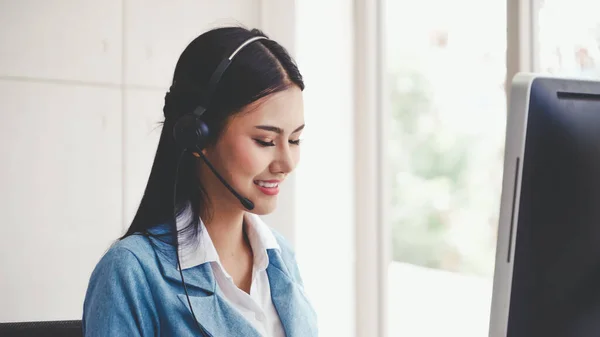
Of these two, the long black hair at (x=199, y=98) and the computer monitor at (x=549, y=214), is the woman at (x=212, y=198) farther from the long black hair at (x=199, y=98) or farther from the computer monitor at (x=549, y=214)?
the computer monitor at (x=549, y=214)

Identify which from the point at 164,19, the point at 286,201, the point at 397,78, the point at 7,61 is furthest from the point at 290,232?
the point at 7,61

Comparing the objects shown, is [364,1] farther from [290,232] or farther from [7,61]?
[7,61]

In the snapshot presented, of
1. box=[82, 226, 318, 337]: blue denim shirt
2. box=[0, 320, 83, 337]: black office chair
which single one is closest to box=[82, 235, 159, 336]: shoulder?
box=[82, 226, 318, 337]: blue denim shirt

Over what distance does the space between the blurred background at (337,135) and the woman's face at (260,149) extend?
2.96 ft

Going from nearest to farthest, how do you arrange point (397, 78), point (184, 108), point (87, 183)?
1. point (184, 108)
2. point (87, 183)
3. point (397, 78)

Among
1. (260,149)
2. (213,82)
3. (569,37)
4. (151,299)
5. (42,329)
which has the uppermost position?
(569,37)

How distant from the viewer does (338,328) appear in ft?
8.20

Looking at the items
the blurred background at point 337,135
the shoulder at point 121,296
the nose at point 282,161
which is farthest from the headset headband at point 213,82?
the blurred background at point 337,135

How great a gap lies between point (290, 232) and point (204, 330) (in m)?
1.31

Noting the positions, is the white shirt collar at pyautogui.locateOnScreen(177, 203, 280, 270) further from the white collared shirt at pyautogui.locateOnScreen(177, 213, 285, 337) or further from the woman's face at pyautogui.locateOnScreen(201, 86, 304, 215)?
the woman's face at pyautogui.locateOnScreen(201, 86, 304, 215)

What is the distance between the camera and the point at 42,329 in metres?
1.22

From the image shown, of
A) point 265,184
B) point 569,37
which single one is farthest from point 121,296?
point 569,37

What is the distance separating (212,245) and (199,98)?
10.9 inches

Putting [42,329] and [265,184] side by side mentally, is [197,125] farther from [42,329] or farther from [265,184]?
[42,329]
